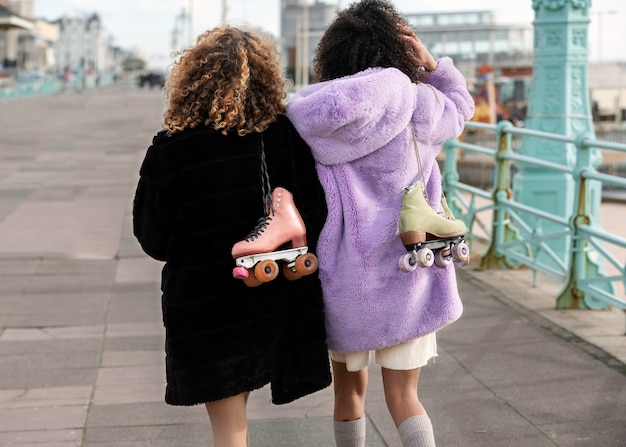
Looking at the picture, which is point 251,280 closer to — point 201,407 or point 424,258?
point 424,258

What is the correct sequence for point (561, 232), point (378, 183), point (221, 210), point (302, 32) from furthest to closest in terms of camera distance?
1. point (302, 32)
2. point (561, 232)
3. point (378, 183)
4. point (221, 210)

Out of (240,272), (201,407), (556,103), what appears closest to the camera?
(240,272)

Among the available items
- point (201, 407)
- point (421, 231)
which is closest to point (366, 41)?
point (421, 231)

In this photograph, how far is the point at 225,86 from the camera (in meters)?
2.92

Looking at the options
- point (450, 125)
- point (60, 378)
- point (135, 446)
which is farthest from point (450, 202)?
point (450, 125)

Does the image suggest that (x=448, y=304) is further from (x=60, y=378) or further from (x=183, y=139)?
(x=60, y=378)

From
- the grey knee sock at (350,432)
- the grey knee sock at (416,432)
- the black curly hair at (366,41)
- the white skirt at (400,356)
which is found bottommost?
the grey knee sock at (350,432)

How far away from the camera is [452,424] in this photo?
4.51 meters

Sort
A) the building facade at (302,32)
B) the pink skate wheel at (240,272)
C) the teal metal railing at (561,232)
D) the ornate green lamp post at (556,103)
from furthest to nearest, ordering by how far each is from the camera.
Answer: the building facade at (302,32), the ornate green lamp post at (556,103), the teal metal railing at (561,232), the pink skate wheel at (240,272)

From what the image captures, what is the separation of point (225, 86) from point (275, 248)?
475 mm

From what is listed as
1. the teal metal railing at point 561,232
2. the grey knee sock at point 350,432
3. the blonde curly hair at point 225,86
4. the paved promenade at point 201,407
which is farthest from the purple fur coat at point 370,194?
the teal metal railing at point 561,232

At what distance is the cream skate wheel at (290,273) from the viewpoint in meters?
2.92

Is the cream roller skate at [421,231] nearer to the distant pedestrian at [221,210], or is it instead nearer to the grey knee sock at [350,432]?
the distant pedestrian at [221,210]

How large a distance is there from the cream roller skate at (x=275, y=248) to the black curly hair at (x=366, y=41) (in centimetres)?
48
